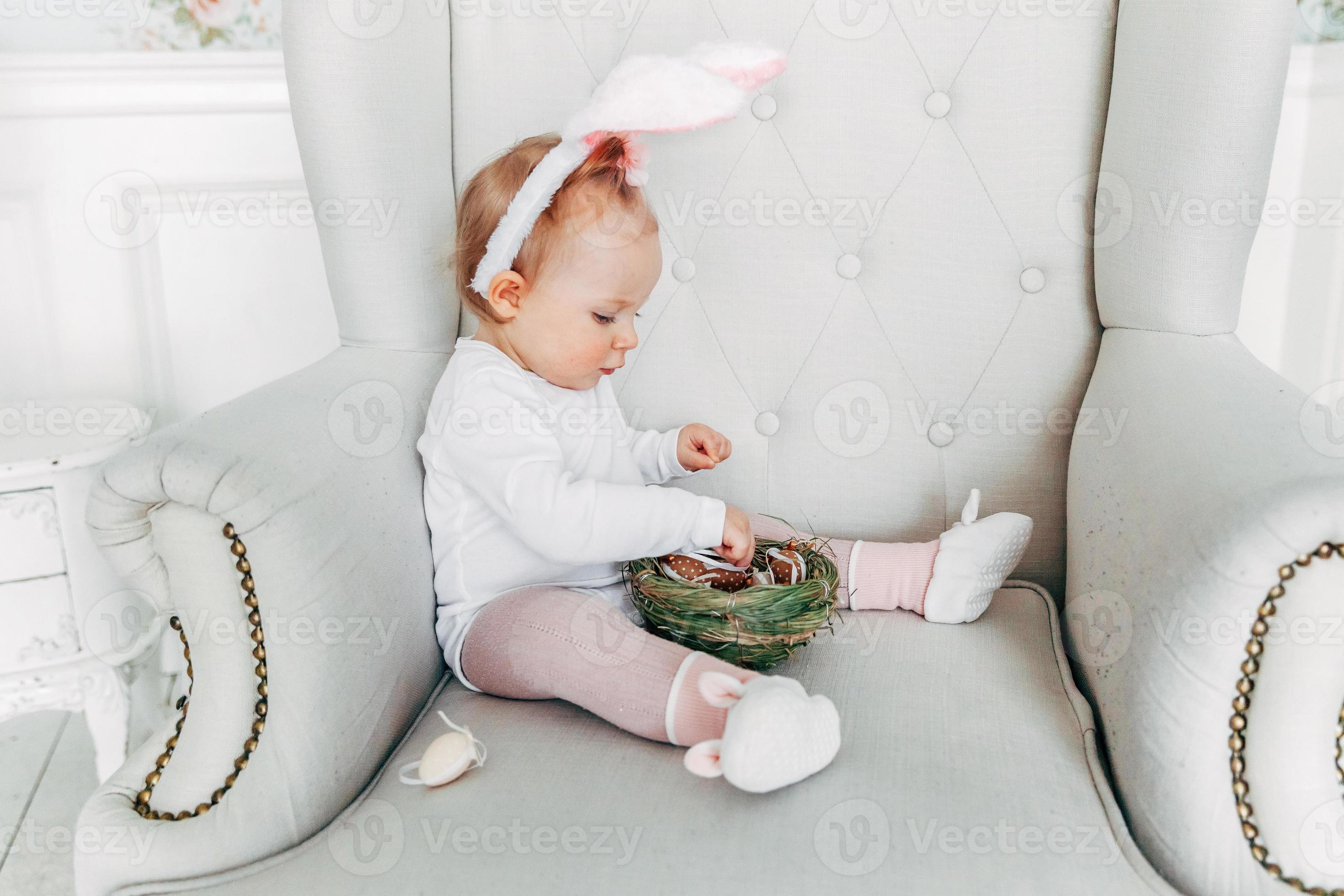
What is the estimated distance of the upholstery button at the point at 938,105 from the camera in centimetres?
116

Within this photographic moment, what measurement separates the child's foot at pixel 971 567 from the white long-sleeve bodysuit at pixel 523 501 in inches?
9.9

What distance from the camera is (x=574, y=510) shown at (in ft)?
3.11

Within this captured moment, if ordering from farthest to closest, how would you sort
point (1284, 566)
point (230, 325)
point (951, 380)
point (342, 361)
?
point (230, 325) < point (951, 380) < point (342, 361) < point (1284, 566)

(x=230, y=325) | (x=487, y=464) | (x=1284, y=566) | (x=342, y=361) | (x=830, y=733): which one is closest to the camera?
(x=1284, y=566)

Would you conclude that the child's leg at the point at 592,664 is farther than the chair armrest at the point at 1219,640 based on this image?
Yes

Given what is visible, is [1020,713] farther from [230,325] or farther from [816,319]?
[230,325]

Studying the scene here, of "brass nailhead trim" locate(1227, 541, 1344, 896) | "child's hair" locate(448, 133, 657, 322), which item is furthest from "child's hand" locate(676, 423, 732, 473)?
"brass nailhead trim" locate(1227, 541, 1344, 896)

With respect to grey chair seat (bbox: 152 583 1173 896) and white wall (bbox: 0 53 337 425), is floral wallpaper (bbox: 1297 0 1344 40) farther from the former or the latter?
white wall (bbox: 0 53 337 425)

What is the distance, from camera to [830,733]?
77 cm

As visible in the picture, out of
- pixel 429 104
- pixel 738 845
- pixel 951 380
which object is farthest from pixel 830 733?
pixel 429 104

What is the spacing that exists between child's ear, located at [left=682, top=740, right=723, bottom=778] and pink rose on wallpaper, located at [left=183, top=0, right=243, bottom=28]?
1357 millimetres

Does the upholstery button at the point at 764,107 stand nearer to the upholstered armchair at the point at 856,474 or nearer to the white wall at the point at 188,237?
the upholstered armchair at the point at 856,474

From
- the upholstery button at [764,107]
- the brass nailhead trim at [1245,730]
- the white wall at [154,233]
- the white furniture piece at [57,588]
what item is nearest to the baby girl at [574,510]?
the upholstery button at [764,107]

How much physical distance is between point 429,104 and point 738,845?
0.88 meters
